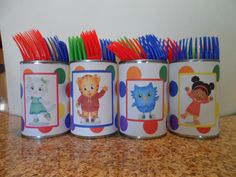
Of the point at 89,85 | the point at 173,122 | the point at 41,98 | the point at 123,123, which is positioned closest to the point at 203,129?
the point at 173,122

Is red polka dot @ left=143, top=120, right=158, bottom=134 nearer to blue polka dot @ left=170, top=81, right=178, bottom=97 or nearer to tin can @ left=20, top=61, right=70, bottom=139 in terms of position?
blue polka dot @ left=170, top=81, right=178, bottom=97

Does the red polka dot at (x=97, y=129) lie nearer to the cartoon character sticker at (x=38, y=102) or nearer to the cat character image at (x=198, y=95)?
the cartoon character sticker at (x=38, y=102)

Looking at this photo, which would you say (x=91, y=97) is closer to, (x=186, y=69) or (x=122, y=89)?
(x=122, y=89)

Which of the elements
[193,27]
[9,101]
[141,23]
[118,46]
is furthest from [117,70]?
[9,101]

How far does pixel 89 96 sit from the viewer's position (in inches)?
20.3

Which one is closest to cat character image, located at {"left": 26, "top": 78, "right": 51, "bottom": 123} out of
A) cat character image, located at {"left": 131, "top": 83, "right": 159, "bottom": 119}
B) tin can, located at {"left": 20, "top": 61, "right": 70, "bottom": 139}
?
tin can, located at {"left": 20, "top": 61, "right": 70, "bottom": 139}

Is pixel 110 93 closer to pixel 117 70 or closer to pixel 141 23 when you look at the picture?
pixel 117 70

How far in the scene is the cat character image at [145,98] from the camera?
50 cm

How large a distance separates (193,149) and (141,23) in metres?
0.39

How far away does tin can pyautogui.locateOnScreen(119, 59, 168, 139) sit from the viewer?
0.50 meters

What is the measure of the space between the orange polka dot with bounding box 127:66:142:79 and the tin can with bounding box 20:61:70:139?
17cm

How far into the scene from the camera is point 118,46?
532 millimetres

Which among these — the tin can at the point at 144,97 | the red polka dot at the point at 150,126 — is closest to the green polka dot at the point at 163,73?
the tin can at the point at 144,97

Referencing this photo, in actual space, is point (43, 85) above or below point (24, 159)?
above
